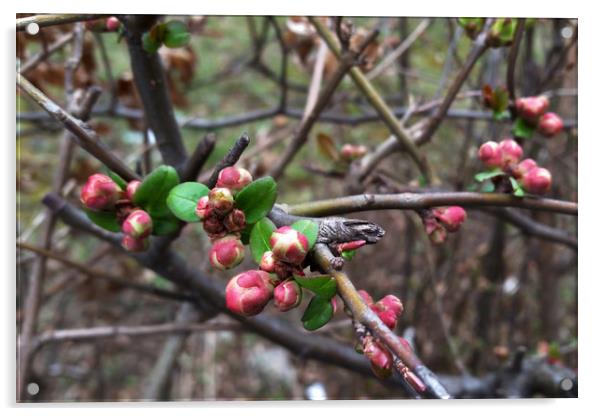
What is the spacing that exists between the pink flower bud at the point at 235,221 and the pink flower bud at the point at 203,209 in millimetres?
20

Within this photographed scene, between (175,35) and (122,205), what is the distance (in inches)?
9.7

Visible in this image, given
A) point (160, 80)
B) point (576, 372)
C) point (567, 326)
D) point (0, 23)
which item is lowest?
point (567, 326)

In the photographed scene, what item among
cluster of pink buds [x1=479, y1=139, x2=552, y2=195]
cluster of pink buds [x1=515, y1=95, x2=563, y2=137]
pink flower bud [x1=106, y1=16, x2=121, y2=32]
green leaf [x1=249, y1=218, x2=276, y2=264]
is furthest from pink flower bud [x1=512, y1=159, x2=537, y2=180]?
pink flower bud [x1=106, y1=16, x2=121, y2=32]

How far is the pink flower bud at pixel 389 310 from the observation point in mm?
519

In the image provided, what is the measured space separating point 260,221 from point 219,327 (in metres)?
0.64

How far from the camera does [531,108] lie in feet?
2.90

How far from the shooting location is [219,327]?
115 centimetres

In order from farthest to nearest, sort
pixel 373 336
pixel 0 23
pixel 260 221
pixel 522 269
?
pixel 522 269
pixel 0 23
pixel 260 221
pixel 373 336

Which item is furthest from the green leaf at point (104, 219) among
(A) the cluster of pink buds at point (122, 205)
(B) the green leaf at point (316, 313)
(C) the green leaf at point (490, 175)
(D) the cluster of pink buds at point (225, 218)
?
(C) the green leaf at point (490, 175)

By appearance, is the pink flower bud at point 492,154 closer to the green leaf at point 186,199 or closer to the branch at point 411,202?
the branch at point 411,202

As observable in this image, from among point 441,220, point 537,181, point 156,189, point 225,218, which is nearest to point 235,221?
point 225,218

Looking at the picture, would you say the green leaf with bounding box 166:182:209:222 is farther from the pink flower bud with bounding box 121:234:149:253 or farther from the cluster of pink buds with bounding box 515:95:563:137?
the cluster of pink buds with bounding box 515:95:563:137
